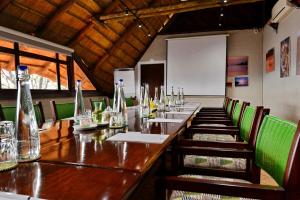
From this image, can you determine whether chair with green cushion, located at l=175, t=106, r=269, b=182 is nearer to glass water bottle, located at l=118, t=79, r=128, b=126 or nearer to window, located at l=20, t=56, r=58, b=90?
glass water bottle, located at l=118, t=79, r=128, b=126

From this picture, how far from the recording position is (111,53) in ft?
22.1

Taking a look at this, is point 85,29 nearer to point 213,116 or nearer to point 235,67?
point 213,116

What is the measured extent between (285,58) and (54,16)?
490 cm

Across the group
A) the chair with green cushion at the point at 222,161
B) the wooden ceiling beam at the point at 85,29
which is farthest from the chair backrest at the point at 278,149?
the wooden ceiling beam at the point at 85,29

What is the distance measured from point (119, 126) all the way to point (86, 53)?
205 inches

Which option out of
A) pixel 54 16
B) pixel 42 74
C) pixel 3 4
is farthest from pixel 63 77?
pixel 3 4

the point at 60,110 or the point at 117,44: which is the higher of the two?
the point at 117,44

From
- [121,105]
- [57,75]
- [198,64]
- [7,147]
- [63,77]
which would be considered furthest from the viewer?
[198,64]

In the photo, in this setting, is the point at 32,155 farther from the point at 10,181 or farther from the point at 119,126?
the point at 119,126

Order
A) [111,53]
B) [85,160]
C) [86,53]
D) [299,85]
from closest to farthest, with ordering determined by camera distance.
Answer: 1. [85,160]
2. [299,85]
3. [86,53]
4. [111,53]

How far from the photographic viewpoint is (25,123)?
842mm

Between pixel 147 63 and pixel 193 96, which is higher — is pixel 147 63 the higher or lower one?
the higher one

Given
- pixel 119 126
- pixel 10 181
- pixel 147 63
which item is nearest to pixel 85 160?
pixel 10 181

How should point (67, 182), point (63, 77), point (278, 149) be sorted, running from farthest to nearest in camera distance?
point (63, 77), point (278, 149), point (67, 182)
